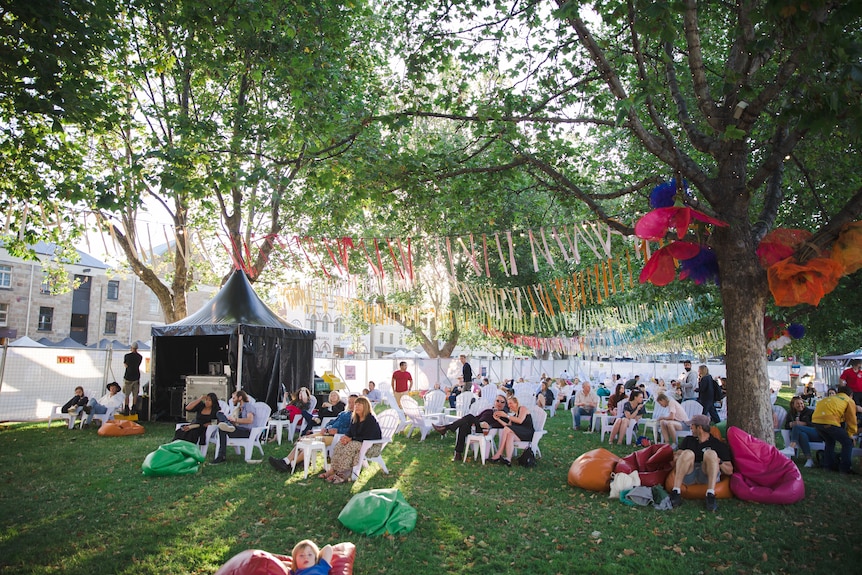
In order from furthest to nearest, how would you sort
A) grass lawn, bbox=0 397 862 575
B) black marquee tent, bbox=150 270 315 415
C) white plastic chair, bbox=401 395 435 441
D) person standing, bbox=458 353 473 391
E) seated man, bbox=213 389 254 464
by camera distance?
person standing, bbox=458 353 473 391 → black marquee tent, bbox=150 270 315 415 → white plastic chair, bbox=401 395 435 441 → seated man, bbox=213 389 254 464 → grass lawn, bbox=0 397 862 575

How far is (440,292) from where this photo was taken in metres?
24.2

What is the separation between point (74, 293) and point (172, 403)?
25.3 metres

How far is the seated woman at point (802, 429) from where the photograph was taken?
8.77m

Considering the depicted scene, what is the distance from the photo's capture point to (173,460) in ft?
24.4

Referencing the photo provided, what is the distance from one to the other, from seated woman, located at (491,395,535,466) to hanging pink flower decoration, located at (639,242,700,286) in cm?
350

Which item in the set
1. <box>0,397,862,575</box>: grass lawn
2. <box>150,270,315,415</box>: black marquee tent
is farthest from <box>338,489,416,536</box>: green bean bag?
<box>150,270,315,415</box>: black marquee tent

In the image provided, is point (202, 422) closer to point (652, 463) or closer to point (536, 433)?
point (536, 433)

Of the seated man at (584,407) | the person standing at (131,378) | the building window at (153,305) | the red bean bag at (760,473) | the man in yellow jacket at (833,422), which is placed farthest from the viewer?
the building window at (153,305)

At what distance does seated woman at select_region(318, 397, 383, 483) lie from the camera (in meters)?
7.31

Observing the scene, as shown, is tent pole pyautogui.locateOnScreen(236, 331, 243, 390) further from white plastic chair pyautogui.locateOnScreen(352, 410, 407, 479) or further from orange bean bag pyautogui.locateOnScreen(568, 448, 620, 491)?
orange bean bag pyautogui.locateOnScreen(568, 448, 620, 491)

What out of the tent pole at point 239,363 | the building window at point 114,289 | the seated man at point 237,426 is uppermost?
the building window at point 114,289

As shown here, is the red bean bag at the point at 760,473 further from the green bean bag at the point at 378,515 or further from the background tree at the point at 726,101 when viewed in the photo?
the green bean bag at the point at 378,515

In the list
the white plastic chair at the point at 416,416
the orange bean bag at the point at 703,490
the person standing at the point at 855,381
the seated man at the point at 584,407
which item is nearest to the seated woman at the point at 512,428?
the white plastic chair at the point at 416,416

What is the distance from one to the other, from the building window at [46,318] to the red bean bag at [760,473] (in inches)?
1441
